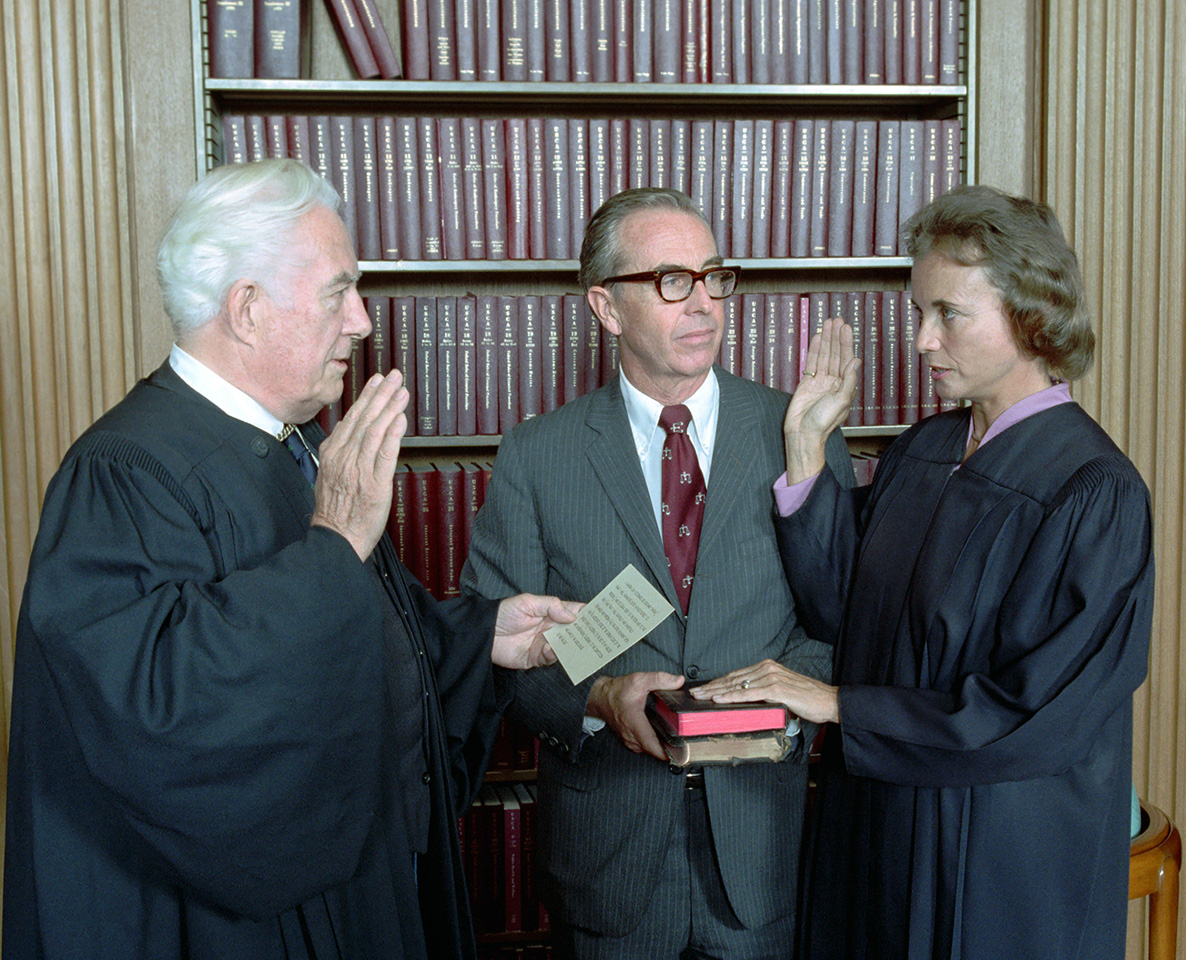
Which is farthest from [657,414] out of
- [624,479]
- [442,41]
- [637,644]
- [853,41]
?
[853,41]

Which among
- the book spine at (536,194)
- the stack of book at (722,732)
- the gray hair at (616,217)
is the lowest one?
the stack of book at (722,732)

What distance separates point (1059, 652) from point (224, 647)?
1.05 m

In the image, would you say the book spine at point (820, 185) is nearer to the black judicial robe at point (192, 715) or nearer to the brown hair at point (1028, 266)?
the brown hair at point (1028, 266)

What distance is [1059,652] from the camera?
1.40 meters

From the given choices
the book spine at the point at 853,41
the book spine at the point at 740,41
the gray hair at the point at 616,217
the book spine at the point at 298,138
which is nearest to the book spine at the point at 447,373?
the book spine at the point at 298,138

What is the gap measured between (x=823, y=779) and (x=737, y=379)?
2.44 feet

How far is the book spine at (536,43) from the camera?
8.27 feet

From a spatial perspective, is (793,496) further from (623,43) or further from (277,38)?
(277,38)

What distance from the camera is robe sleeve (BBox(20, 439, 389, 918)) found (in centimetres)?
114

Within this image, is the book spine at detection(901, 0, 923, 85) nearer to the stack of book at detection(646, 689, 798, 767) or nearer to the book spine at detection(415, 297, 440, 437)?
the book spine at detection(415, 297, 440, 437)

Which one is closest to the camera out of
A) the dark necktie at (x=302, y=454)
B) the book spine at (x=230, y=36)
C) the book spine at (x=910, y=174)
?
the dark necktie at (x=302, y=454)

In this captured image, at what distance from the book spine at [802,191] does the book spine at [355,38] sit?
3.44ft

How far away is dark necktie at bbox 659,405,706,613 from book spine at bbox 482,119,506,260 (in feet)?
2.89

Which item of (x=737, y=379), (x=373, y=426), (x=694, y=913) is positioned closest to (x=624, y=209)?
(x=737, y=379)
